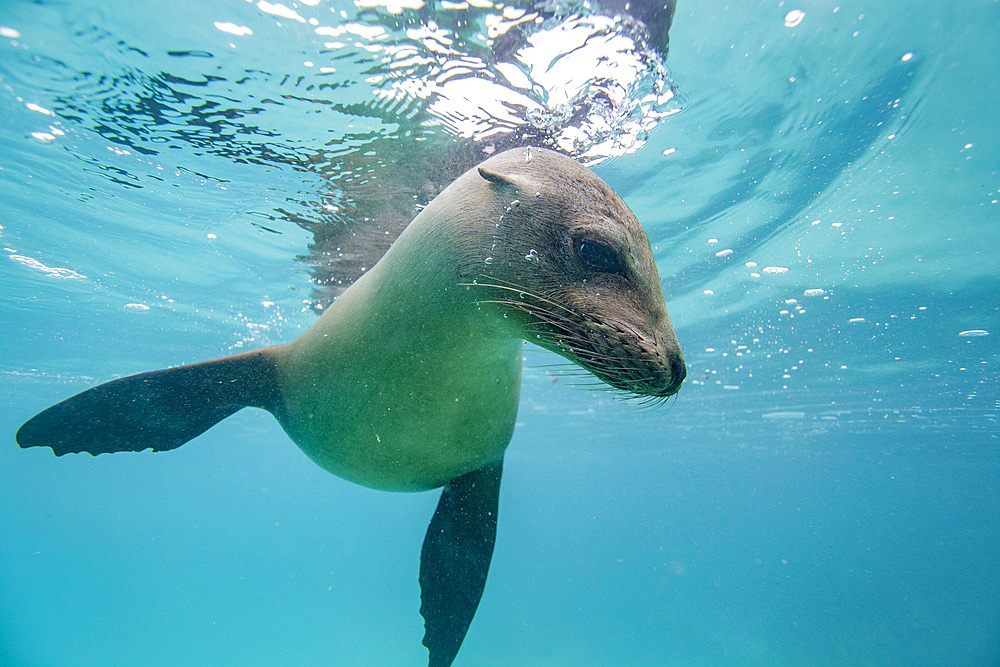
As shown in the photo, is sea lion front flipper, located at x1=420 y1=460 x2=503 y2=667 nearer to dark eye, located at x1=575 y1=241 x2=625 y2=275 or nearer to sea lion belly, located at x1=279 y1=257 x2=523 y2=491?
sea lion belly, located at x1=279 y1=257 x2=523 y2=491

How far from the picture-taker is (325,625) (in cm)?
5959

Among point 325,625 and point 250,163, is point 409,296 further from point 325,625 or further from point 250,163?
point 325,625

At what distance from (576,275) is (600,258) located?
0.11m

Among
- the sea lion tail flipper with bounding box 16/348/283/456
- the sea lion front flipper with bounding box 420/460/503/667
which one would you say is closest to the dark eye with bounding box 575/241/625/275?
the sea lion front flipper with bounding box 420/460/503/667

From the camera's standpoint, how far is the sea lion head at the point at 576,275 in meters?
1.60

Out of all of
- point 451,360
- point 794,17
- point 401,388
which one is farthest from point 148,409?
point 794,17

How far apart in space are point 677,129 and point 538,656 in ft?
115

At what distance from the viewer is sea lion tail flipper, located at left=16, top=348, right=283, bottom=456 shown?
113 inches

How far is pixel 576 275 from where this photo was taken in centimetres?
184

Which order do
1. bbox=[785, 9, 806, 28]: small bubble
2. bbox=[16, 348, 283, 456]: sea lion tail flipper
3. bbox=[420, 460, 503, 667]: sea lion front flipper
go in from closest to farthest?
bbox=[16, 348, 283, 456]: sea lion tail flipper
bbox=[420, 460, 503, 667]: sea lion front flipper
bbox=[785, 9, 806, 28]: small bubble

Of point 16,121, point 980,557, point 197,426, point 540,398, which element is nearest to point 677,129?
point 197,426

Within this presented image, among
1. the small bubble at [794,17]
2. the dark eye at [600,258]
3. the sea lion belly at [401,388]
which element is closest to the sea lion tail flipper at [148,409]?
the sea lion belly at [401,388]

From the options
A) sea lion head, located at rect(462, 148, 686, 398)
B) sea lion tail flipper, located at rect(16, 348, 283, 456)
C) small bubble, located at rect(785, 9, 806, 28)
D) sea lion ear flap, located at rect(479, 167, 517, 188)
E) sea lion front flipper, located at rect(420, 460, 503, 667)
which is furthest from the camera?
small bubble, located at rect(785, 9, 806, 28)

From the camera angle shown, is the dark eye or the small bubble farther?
the small bubble
